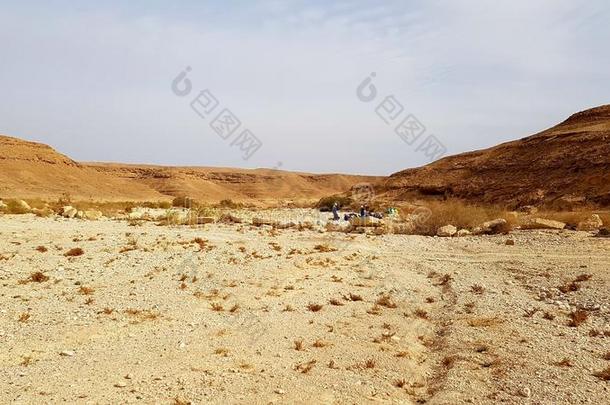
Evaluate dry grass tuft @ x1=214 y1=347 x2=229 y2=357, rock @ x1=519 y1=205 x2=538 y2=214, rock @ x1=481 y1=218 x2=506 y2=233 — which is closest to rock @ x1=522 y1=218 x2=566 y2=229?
rock @ x1=481 y1=218 x2=506 y2=233

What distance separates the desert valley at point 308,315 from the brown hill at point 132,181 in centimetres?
4236

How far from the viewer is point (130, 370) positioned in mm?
5715

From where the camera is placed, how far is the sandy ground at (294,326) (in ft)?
17.6

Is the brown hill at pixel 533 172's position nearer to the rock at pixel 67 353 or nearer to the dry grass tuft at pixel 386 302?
the dry grass tuft at pixel 386 302

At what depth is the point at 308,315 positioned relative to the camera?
8508mm

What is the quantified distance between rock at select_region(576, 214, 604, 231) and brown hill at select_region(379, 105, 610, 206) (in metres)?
9.42

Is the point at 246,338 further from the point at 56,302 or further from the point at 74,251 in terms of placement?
the point at 74,251

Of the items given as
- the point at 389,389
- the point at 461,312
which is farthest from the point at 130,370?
the point at 461,312

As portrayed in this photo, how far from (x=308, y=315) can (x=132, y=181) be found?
87428 mm

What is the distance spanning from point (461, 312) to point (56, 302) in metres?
7.06

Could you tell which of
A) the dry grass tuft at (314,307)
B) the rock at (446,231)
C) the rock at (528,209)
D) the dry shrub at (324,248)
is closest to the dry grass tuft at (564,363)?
the dry grass tuft at (314,307)

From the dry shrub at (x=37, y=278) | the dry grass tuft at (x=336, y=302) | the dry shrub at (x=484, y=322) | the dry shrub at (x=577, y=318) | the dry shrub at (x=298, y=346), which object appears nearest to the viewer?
the dry shrub at (x=298, y=346)

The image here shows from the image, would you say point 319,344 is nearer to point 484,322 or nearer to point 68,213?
point 484,322

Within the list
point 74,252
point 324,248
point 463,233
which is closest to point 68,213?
point 74,252
